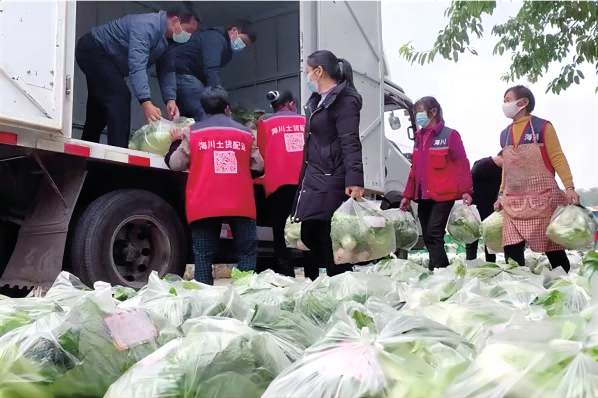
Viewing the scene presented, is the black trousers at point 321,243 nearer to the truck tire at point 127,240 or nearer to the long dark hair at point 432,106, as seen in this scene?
the truck tire at point 127,240

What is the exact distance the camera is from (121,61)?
5.26 meters

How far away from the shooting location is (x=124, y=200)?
12.6 feet

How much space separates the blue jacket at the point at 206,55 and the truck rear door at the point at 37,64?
113 inches

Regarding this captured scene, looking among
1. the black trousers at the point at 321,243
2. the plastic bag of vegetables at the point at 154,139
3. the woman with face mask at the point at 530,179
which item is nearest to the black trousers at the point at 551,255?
the woman with face mask at the point at 530,179

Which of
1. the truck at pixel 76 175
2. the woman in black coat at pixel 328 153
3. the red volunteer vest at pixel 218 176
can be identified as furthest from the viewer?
the red volunteer vest at pixel 218 176

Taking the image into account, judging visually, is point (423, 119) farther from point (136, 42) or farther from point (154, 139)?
point (136, 42)

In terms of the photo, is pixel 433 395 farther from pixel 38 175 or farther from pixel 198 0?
pixel 198 0

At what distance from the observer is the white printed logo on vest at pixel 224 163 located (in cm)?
382

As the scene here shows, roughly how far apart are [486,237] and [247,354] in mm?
3997

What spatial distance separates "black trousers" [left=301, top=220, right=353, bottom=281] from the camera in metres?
3.57

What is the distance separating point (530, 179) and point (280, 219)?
1.87 meters

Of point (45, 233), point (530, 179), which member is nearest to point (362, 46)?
point (530, 179)

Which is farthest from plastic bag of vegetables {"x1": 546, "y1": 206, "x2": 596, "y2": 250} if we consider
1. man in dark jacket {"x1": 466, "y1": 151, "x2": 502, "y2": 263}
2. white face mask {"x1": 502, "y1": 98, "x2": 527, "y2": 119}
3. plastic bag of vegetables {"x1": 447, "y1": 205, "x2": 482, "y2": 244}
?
man in dark jacket {"x1": 466, "y1": 151, "x2": 502, "y2": 263}

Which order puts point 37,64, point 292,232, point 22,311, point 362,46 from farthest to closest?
point 362,46 → point 292,232 → point 37,64 → point 22,311
